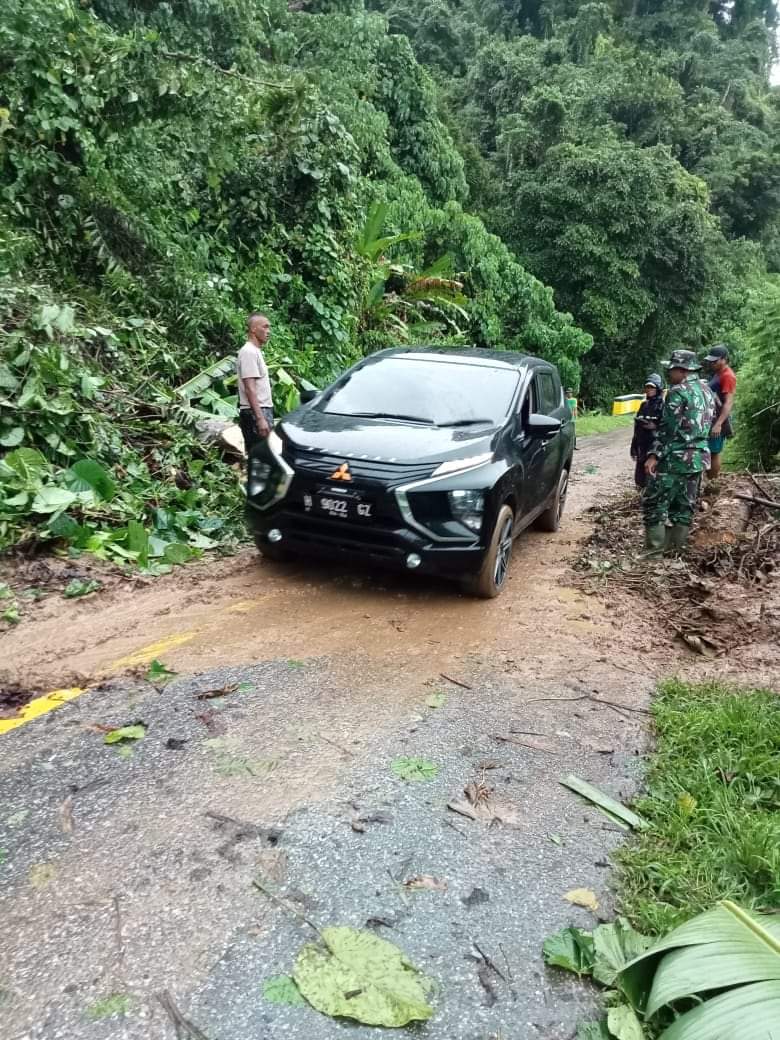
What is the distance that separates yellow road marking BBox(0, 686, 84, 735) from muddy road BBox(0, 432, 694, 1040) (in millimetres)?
70

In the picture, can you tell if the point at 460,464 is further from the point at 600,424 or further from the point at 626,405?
the point at 626,405

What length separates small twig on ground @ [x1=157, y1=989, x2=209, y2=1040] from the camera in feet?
7.22

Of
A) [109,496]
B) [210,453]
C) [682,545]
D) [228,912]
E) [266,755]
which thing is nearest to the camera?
[228,912]

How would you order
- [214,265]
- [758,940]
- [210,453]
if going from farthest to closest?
[214,265] < [210,453] < [758,940]

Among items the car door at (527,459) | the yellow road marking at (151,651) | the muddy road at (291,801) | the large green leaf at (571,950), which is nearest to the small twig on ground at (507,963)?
the muddy road at (291,801)

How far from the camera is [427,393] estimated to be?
6324 millimetres

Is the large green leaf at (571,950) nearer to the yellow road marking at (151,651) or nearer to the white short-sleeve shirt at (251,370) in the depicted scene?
the yellow road marking at (151,651)

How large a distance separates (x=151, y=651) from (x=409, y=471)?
190 cm

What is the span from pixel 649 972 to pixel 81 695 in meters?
2.83

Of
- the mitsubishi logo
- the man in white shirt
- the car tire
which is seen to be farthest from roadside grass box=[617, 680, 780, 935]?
the man in white shirt

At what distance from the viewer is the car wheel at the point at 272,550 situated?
581cm

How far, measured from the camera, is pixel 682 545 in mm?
7012

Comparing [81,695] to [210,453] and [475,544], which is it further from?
[210,453]

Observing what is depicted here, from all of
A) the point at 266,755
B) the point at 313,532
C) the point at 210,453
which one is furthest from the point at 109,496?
the point at 266,755
